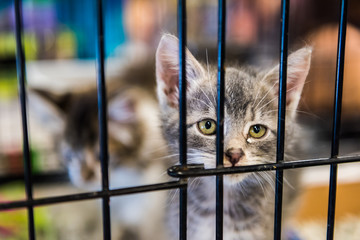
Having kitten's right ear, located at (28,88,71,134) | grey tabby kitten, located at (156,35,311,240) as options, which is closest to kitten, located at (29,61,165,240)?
kitten's right ear, located at (28,88,71,134)

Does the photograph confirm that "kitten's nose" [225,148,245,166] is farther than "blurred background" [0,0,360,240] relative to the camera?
No

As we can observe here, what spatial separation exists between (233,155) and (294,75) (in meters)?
0.14

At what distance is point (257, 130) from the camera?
0.53 metres

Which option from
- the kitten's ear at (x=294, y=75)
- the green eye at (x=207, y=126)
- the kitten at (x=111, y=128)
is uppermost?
the kitten's ear at (x=294, y=75)

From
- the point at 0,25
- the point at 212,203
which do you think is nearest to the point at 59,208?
the point at 212,203

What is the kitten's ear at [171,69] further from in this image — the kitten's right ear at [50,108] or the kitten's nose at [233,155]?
the kitten's right ear at [50,108]

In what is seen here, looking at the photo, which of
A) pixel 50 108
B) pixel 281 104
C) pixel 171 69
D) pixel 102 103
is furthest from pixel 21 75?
pixel 50 108

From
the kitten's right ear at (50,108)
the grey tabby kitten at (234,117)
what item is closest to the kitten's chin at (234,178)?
the grey tabby kitten at (234,117)

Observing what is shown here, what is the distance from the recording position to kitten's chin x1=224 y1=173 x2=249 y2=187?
0.52 meters

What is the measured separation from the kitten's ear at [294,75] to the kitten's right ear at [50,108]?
762 millimetres

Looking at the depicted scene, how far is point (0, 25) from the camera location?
4.41 feet

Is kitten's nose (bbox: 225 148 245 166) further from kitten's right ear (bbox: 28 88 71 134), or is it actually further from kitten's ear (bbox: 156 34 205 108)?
kitten's right ear (bbox: 28 88 71 134)

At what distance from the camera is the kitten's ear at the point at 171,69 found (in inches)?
18.1

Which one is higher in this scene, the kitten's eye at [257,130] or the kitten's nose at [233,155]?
the kitten's eye at [257,130]
